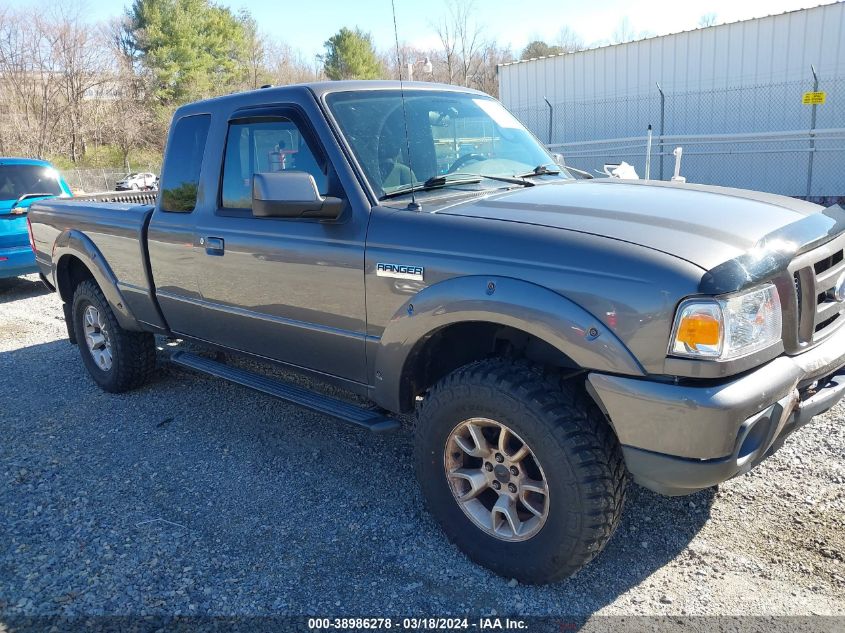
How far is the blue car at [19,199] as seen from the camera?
29.1 ft

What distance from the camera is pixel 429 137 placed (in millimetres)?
3594

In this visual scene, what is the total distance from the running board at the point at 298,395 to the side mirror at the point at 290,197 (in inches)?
37.8

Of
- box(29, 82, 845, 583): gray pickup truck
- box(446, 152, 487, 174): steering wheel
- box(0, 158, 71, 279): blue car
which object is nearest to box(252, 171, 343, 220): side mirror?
box(29, 82, 845, 583): gray pickup truck

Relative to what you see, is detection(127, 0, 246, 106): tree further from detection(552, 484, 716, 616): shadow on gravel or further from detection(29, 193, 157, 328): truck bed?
detection(552, 484, 716, 616): shadow on gravel

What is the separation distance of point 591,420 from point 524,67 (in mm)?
16123

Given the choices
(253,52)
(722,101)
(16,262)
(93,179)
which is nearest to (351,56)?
(253,52)

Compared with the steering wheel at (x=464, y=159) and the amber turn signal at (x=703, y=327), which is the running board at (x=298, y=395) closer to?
the steering wheel at (x=464, y=159)

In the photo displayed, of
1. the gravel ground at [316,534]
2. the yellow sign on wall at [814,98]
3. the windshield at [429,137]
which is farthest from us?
the yellow sign on wall at [814,98]

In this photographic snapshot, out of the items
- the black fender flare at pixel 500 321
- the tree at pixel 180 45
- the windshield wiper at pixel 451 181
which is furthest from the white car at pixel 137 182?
the black fender flare at pixel 500 321

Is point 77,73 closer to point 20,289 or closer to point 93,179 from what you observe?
point 93,179

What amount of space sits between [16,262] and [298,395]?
23.5 ft

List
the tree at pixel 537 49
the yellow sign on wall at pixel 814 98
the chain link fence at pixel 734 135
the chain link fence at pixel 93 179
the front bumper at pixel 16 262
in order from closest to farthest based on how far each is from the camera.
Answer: the front bumper at pixel 16 262, the yellow sign on wall at pixel 814 98, the chain link fence at pixel 734 135, the chain link fence at pixel 93 179, the tree at pixel 537 49

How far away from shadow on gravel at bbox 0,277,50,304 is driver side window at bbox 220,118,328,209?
21.7 ft

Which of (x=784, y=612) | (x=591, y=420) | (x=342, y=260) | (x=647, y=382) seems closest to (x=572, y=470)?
(x=591, y=420)
